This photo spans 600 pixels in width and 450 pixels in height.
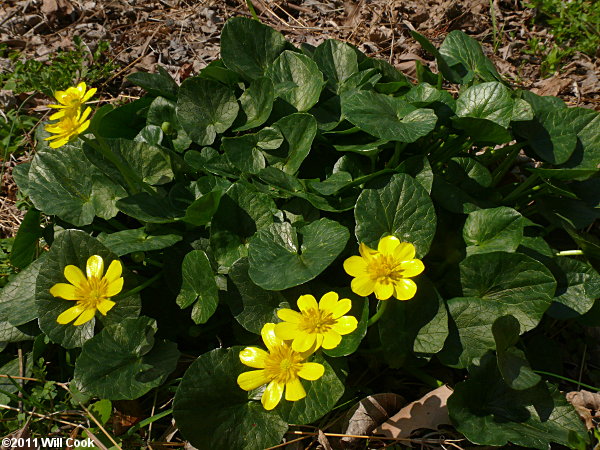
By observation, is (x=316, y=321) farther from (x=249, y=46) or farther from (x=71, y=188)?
(x=249, y=46)

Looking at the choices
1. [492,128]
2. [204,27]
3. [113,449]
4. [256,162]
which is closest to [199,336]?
[113,449]

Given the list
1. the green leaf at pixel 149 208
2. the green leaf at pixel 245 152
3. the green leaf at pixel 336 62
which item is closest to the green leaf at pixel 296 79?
the green leaf at pixel 336 62

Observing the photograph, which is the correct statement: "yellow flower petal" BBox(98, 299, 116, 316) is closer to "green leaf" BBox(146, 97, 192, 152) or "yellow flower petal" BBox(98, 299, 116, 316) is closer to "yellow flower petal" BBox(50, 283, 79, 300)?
"yellow flower petal" BBox(50, 283, 79, 300)

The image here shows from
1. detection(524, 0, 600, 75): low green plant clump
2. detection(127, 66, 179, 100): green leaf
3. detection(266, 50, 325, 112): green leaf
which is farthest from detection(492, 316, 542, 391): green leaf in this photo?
detection(524, 0, 600, 75): low green plant clump

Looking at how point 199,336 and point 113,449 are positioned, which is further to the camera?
point 199,336

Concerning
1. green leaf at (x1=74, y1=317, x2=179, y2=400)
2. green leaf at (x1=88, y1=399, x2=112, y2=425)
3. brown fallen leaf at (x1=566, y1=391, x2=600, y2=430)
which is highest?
green leaf at (x1=74, y1=317, x2=179, y2=400)

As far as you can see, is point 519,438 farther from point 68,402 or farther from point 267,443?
point 68,402

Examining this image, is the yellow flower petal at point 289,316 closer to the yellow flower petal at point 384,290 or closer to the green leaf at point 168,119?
the yellow flower petal at point 384,290
